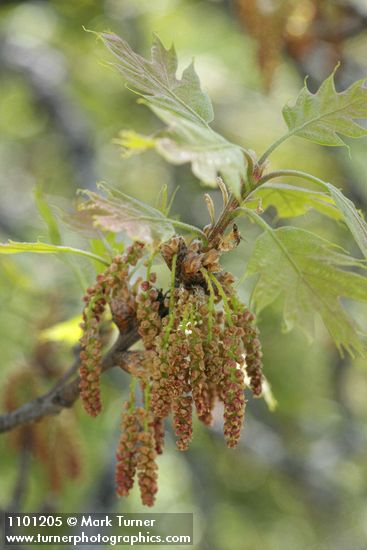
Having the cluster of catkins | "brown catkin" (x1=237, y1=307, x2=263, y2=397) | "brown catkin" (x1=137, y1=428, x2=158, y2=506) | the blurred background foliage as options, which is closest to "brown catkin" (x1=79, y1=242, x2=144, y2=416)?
the cluster of catkins

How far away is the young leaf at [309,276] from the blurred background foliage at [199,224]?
1.38 m

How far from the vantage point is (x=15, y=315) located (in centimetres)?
316

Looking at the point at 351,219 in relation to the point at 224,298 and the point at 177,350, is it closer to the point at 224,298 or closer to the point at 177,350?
the point at 224,298

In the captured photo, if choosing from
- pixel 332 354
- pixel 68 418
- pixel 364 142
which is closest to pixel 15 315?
pixel 68 418

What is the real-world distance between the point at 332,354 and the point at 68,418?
96.5 inches

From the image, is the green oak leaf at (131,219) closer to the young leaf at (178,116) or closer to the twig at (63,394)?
the young leaf at (178,116)

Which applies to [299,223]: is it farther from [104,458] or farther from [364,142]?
[104,458]

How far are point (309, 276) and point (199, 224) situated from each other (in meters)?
2.80

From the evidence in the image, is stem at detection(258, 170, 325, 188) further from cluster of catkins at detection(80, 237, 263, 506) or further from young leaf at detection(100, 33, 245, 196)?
cluster of catkins at detection(80, 237, 263, 506)

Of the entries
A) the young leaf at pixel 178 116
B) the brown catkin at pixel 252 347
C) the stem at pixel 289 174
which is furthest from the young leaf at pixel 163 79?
the brown catkin at pixel 252 347

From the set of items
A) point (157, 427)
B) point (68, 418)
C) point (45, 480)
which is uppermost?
point (68, 418)

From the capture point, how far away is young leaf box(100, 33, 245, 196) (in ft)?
3.72

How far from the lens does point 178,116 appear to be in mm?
1354

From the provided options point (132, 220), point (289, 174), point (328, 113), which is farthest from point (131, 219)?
point (328, 113)
